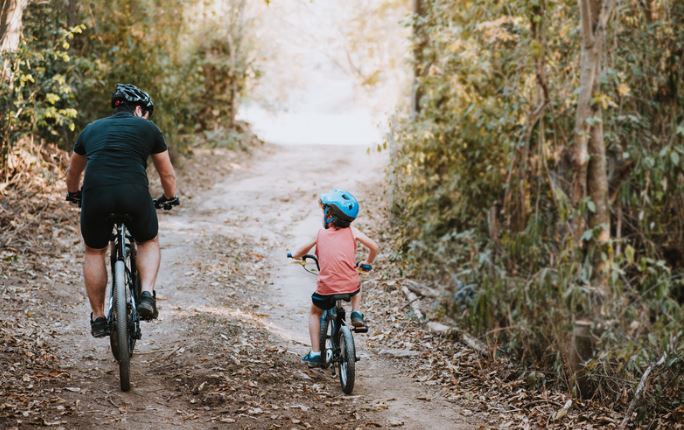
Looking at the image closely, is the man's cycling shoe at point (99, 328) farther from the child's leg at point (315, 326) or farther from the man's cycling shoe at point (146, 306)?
the child's leg at point (315, 326)

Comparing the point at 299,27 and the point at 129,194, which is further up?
the point at 299,27

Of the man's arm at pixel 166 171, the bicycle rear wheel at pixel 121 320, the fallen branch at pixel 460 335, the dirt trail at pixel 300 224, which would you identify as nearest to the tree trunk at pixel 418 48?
the dirt trail at pixel 300 224

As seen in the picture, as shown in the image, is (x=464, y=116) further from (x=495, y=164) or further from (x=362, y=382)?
(x=362, y=382)

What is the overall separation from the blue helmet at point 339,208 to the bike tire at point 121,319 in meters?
1.66

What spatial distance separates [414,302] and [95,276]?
4633 mm

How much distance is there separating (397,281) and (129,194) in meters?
5.59

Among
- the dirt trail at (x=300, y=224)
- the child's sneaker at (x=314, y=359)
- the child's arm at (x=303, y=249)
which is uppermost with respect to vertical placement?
the child's arm at (x=303, y=249)

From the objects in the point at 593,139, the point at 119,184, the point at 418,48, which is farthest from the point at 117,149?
the point at 418,48

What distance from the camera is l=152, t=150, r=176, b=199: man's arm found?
17.1ft

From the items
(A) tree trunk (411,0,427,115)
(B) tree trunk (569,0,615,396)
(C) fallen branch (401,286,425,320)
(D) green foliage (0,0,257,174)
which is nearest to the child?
(C) fallen branch (401,286,425,320)

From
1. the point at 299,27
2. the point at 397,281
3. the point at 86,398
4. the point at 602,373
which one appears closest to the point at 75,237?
the point at 397,281

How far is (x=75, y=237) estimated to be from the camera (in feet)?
33.8

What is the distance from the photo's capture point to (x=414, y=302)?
8.89m

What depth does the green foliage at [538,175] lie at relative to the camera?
337 inches
